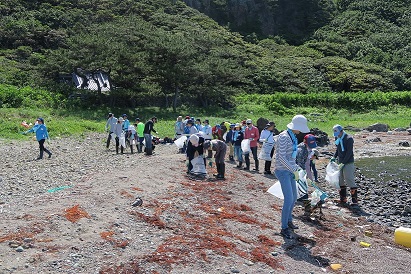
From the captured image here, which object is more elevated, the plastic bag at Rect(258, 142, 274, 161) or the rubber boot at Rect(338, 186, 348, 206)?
the plastic bag at Rect(258, 142, 274, 161)

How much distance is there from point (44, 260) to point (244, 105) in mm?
44923

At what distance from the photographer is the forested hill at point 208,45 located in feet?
138

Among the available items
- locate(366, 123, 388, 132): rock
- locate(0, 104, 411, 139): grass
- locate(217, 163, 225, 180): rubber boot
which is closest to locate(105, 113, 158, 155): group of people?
locate(217, 163, 225, 180): rubber boot

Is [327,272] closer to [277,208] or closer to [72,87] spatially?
[277,208]

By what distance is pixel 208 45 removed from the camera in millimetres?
54594

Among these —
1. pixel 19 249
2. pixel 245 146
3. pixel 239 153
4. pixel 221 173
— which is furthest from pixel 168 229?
pixel 239 153

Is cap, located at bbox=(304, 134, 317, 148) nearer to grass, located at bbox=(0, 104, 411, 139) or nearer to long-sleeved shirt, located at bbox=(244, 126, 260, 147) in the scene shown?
long-sleeved shirt, located at bbox=(244, 126, 260, 147)

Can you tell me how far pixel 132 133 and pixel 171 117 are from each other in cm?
1833

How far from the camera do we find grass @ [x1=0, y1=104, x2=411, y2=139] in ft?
96.5

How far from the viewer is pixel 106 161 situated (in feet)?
66.6

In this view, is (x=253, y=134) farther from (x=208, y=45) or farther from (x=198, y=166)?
(x=208, y=45)

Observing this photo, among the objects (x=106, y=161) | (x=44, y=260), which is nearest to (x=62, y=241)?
(x=44, y=260)

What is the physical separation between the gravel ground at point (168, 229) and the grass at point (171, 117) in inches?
490

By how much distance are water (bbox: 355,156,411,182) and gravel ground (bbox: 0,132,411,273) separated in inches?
250
